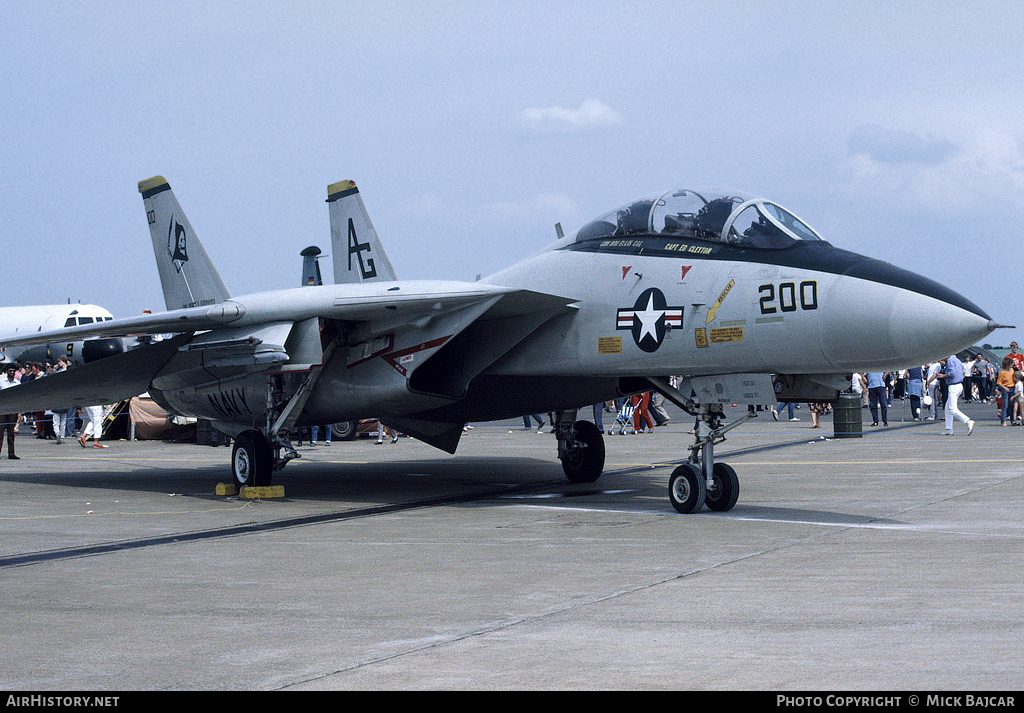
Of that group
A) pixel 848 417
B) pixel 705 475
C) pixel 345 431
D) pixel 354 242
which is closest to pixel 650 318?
pixel 705 475

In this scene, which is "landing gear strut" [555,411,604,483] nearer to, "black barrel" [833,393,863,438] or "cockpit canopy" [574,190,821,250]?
"cockpit canopy" [574,190,821,250]

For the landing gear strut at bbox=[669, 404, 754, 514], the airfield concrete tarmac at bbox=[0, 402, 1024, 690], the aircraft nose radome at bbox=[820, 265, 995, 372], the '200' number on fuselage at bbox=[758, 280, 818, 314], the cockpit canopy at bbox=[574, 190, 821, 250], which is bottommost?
the airfield concrete tarmac at bbox=[0, 402, 1024, 690]

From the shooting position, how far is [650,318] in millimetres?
10484

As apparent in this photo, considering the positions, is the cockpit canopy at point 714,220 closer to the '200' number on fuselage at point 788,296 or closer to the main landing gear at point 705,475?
the '200' number on fuselage at point 788,296

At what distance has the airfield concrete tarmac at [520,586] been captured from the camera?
4.60 m

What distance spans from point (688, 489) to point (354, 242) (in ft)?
31.5

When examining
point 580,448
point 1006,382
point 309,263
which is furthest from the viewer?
point 309,263

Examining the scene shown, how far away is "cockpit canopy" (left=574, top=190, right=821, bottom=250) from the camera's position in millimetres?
10070

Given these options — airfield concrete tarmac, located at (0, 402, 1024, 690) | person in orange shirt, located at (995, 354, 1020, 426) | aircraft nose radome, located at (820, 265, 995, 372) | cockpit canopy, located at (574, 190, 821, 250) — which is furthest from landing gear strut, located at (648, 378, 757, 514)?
person in orange shirt, located at (995, 354, 1020, 426)

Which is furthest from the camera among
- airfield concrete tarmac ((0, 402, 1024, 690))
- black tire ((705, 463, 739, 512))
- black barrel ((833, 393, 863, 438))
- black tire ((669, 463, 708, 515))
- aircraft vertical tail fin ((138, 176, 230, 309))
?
black barrel ((833, 393, 863, 438))

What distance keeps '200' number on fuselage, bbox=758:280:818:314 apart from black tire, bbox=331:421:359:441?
17298 mm

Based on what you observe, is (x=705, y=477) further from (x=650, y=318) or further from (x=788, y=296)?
(x=788, y=296)
